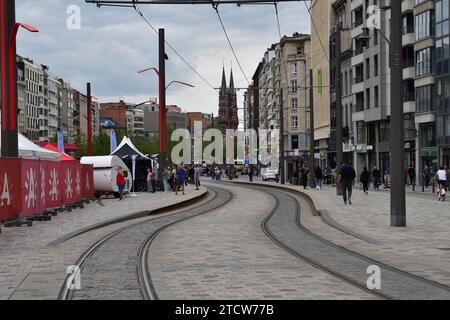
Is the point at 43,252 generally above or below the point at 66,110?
below

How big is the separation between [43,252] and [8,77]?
8.07 m

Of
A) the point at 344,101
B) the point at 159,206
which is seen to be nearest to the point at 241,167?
the point at 344,101

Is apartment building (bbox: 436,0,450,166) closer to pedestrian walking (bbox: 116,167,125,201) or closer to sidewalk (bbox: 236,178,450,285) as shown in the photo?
pedestrian walking (bbox: 116,167,125,201)

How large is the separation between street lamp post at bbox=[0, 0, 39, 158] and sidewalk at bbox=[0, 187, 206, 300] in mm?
2309

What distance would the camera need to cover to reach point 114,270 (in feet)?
37.9

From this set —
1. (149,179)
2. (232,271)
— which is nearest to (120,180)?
(149,179)

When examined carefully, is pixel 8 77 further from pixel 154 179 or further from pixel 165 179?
pixel 165 179

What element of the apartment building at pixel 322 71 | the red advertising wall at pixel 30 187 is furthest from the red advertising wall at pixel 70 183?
the apartment building at pixel 322 71

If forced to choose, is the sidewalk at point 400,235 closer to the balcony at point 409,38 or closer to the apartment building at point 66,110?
the balcony at point 409,38

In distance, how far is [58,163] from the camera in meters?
25.7

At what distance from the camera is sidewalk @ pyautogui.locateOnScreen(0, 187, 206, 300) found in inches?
382
